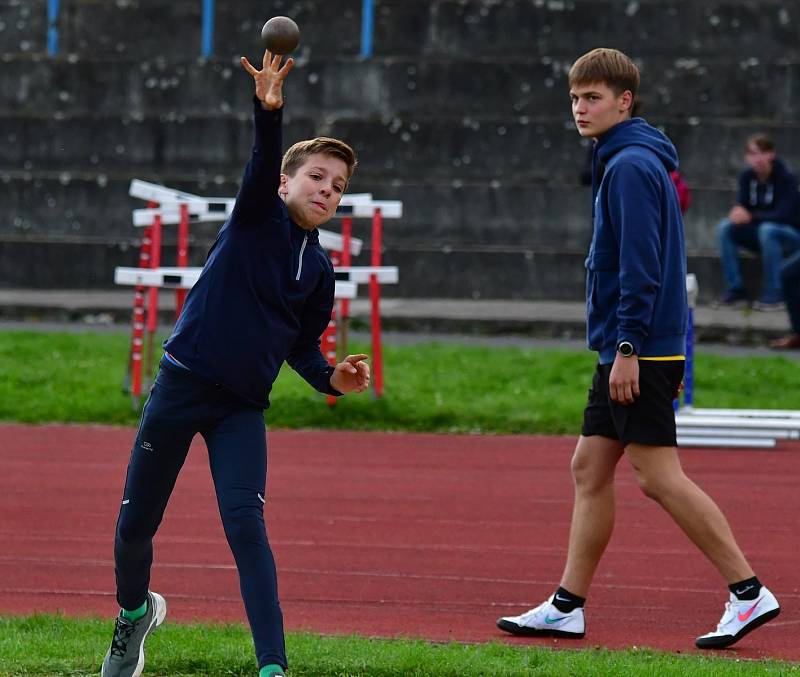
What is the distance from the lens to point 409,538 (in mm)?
7680

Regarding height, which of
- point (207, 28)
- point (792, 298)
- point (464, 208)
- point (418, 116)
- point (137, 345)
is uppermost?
point (207, 28)

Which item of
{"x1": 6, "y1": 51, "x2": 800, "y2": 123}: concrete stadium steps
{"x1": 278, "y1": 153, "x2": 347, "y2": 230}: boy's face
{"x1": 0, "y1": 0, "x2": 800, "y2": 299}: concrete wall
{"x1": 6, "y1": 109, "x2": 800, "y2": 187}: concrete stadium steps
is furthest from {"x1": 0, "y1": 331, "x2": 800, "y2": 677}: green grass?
{"x1": 6, "y1": 51, "x2": 800, "y2": 123}: concrete stadium steps

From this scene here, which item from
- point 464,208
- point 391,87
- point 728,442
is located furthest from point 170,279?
point 391,87

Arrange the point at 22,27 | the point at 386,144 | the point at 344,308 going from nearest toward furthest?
the point at 344,308 → the point at 386,144 → the point at 22,27

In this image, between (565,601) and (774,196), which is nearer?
(565,601)

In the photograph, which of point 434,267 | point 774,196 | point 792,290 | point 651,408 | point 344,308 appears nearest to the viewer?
point 651,408

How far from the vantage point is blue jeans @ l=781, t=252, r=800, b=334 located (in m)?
14.3

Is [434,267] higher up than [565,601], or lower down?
higher up

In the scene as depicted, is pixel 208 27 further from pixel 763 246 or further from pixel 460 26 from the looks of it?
pixel 763 246

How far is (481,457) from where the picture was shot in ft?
33.2

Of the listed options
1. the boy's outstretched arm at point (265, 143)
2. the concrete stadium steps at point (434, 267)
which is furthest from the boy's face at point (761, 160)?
the boy's outstretched arm at point (265, 143)

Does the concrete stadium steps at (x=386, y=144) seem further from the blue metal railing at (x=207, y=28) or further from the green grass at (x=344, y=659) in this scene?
the green grass at (x=344, y=659)

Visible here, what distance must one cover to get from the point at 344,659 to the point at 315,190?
153cm

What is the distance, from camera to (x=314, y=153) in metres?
4.86
